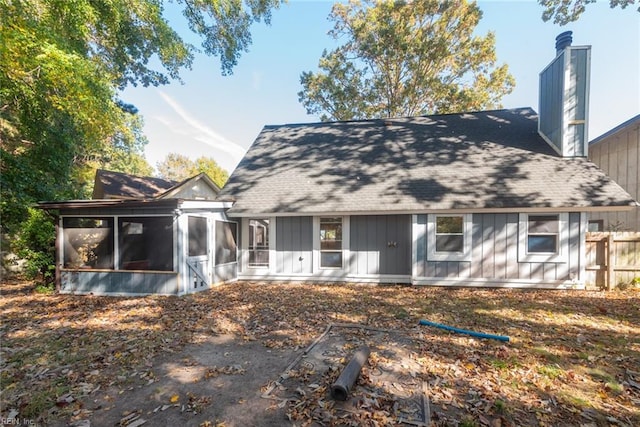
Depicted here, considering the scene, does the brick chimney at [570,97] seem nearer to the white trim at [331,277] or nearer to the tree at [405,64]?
the white trim at [331,277]

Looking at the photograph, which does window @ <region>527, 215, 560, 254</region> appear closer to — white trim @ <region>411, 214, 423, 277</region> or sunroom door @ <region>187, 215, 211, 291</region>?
white trim @ <region>411, 214, 423, 277</region>

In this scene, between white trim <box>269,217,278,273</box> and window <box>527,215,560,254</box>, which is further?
white trim <box>269,217,278,273</box>

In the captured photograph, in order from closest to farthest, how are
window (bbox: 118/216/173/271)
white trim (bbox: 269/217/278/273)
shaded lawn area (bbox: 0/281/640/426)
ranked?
shaded lawn area (bbox: 0/281/640/426), window (bbox: 118/216/173/271), white trim (bbox: 269/217/278/273)

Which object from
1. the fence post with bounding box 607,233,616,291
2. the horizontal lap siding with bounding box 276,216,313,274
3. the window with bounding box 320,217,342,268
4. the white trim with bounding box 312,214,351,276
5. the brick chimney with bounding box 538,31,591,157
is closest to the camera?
the fence post with bounding box 607,233,616,291

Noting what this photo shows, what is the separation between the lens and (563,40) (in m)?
9.70

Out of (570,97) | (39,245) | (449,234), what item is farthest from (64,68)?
(570,97)

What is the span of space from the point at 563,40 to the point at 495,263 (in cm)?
810

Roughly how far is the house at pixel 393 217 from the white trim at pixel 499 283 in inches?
1.6

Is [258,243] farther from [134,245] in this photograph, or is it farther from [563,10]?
[563,10]

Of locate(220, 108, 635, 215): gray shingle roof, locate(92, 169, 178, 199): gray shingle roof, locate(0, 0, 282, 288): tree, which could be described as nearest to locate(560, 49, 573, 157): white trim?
locate(220, 108, 635, 215): gray shingle roof

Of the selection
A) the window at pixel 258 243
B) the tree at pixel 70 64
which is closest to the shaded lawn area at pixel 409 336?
the window at pixel 258 243

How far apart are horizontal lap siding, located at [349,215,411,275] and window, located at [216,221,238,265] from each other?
4160 millimetres

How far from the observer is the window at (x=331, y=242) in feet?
31.7

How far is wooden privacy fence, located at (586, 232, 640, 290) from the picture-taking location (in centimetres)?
796
